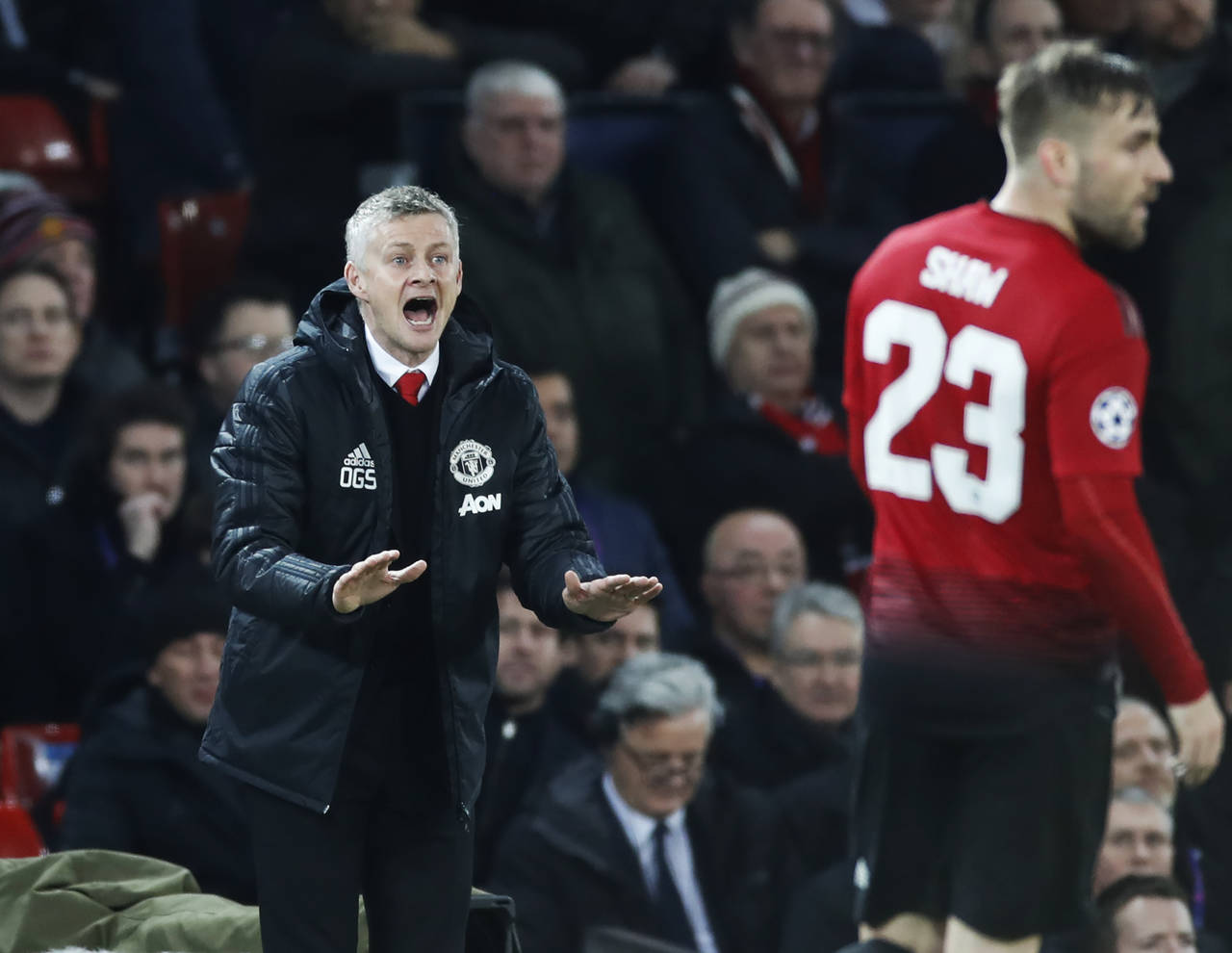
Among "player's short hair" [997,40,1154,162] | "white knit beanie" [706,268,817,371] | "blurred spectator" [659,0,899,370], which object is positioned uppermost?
"blurred spectator" [659,0,899,370]

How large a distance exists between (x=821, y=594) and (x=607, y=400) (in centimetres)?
112

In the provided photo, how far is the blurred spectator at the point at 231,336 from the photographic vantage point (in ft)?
21.3

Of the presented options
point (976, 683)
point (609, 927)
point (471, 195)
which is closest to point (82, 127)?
point (471, 195)

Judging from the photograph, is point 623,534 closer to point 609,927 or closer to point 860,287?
point 609,927

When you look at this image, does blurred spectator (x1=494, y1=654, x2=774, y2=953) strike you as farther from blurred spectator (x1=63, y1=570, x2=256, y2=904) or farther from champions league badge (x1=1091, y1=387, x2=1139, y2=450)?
champions league badge (x1=1091, y1=387, x2=1139, y2=450)

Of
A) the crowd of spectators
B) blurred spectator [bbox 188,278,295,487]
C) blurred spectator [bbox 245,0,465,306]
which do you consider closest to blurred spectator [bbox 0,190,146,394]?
the crowd of spectators

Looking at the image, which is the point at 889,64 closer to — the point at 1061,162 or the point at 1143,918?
the point at 1143,918

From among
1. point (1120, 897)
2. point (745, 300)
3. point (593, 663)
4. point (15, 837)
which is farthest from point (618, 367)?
point (15, 837)

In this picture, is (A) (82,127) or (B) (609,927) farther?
(A) (82,127)

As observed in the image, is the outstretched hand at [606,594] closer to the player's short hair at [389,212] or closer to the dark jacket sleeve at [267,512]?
the dark jacket sleeve at [267,512]

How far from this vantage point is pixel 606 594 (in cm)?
303

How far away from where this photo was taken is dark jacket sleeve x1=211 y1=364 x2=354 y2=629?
9.73ft

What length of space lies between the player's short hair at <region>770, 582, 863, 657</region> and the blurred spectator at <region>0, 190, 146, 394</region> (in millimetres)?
1940

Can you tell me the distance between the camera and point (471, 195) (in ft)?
22.8
